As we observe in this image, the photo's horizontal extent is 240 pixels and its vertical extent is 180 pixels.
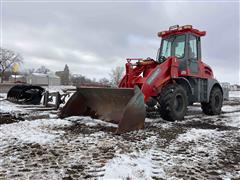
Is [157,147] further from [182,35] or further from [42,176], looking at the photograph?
[182,35]

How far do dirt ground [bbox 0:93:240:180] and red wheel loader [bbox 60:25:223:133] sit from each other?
0.76 meters

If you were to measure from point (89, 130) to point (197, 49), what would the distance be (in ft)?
15.9

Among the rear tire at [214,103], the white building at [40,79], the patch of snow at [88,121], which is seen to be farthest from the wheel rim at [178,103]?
the white building at [40,79]

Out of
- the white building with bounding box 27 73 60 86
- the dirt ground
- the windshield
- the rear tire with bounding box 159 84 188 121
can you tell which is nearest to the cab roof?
the windshield

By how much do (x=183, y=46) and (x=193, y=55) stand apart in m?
0.51

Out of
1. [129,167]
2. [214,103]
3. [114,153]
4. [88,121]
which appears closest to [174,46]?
[214,103]

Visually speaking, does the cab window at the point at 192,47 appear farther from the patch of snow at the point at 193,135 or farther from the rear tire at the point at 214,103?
the patch of snow at the point at 193,135

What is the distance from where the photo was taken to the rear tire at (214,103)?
8.87 meters

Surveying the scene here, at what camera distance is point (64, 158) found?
361 cm

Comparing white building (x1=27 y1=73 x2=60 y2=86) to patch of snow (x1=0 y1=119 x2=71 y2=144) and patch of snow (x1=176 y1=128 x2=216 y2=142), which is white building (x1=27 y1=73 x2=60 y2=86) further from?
patch of snow (x1=176 y1=128 x2=216 y2=142)

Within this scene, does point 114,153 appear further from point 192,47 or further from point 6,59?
point 6,59

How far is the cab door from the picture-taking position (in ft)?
26.2

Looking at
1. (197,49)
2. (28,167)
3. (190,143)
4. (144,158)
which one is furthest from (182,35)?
Result: (28,167)

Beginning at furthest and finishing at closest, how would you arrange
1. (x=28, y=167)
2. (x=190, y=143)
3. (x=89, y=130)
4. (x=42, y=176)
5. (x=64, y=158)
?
(x=89, y=130)
(x=190, y=143)
(x=64, y=158)
(x=28, y=167)
(x=42, y=176)
